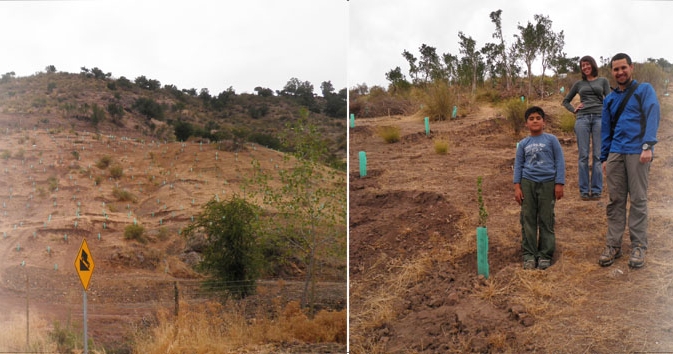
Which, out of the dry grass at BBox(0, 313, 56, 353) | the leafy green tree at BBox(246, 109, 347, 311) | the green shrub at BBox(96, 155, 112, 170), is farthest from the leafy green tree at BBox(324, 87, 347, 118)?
the dry grass at BBox(0, 313, 56, 353)

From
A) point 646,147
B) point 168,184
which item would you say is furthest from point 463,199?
point 168,184

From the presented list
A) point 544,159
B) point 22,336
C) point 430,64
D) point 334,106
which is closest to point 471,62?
point 430,64

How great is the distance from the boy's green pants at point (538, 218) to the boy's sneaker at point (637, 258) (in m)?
0.42

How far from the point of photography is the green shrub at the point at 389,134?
18.5 feet

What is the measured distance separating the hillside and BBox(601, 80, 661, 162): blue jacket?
4.52 metres

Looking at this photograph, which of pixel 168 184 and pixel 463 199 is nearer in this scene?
pixel 463 199

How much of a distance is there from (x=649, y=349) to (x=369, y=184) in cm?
255

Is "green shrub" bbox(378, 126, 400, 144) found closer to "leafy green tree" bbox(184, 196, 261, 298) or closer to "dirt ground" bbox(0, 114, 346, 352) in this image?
"leafy green tree" bbox(184, 196, 261, 298)

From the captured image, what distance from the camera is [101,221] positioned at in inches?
314

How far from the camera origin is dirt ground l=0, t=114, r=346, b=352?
19.1 feet

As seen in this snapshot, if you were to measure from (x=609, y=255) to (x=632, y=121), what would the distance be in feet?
2.40

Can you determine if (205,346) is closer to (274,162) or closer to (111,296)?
(111,296)

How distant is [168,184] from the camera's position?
9.41 meters

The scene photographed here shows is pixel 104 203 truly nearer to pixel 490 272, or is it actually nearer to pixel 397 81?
pixel 397 81
